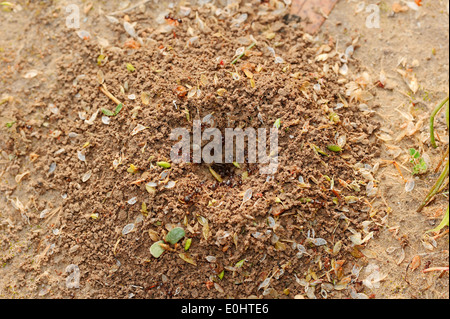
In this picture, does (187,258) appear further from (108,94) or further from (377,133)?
(377,133)

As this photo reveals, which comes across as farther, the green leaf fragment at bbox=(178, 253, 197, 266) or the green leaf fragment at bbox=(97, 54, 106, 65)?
the green leaf fragment at bbox=(97, 54, 106, 65)

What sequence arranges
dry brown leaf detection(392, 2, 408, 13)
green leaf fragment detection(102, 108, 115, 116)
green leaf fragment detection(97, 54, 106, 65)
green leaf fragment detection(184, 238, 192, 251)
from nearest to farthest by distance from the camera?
green leaf fragment detection(184, 238, 192, 251), green leaf fragment detection(102, 108, 115, 116), green leaf fragment detection(97, 54, 106, 65), dry brown leaf detection(392, 2, 408, 13)

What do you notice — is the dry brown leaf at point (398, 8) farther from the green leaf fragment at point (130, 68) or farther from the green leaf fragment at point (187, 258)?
the green leaf fragment at point (187, 258)

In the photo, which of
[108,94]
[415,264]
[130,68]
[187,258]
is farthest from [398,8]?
[187,258]

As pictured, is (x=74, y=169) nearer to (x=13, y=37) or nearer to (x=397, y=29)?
(x=13, y=37)

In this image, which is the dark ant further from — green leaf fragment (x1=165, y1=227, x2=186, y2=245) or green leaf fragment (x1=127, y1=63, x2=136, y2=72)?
green leaf fragment (x1=165, y1=227, x2=186, y2=245)
